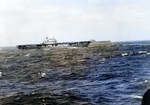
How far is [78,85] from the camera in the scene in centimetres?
2361

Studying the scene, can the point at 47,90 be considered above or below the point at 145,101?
below

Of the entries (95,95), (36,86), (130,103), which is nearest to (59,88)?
(36,86)

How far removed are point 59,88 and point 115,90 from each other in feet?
19.6

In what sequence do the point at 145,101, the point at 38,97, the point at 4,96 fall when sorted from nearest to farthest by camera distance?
the point at 145,101
the point at 38,97
the point at 4,96

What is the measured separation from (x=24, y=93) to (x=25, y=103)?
3.78 metres

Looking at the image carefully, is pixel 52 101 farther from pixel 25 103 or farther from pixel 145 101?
pixel 145 101

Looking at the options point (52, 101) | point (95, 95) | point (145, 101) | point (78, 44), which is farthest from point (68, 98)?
point (78, 44)

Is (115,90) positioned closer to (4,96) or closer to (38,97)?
(38,97)

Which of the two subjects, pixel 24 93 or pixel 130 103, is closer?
pixel 130 103

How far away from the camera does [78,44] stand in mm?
166250

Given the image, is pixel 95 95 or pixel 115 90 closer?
pixel 95 95

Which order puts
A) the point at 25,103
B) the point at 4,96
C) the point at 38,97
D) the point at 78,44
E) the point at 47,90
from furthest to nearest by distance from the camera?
the point at 78,44, the point at 47,90, the point at 4,96, the point at 38,97, the point at 25,103

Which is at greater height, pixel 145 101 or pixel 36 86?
pixel 145 101

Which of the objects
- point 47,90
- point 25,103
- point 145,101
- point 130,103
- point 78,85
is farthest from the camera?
point 78,85
